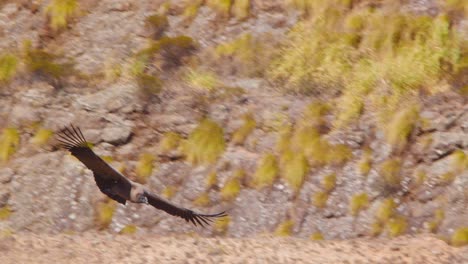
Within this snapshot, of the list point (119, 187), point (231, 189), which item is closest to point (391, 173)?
point (231, 189)

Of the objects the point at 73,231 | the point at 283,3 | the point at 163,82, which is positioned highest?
the point at 283,3

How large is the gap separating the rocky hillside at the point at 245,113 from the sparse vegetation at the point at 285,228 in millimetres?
21

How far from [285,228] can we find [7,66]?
18.8 ft

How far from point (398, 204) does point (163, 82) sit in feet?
14.8

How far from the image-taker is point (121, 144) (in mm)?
15578

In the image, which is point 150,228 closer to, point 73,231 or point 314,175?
point 73,231

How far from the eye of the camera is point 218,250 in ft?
43.6

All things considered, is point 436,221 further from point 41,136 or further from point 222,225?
point 41,136

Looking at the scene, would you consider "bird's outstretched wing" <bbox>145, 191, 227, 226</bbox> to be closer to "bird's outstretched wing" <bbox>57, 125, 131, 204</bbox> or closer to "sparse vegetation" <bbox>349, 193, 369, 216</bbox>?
"bird's outstretched wing" <bbox>57, 125, 131, 204</bbox>

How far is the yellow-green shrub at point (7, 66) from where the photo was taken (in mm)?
16500

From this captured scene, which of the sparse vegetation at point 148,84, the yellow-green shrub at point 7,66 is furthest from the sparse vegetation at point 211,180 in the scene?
the yellow-green shrub at point 7,66

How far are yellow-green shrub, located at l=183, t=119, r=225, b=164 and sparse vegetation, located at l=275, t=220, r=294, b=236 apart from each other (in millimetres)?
1682

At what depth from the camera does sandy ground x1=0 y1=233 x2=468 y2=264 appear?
13.1 meters

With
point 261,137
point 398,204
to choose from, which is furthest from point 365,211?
point 261,137
